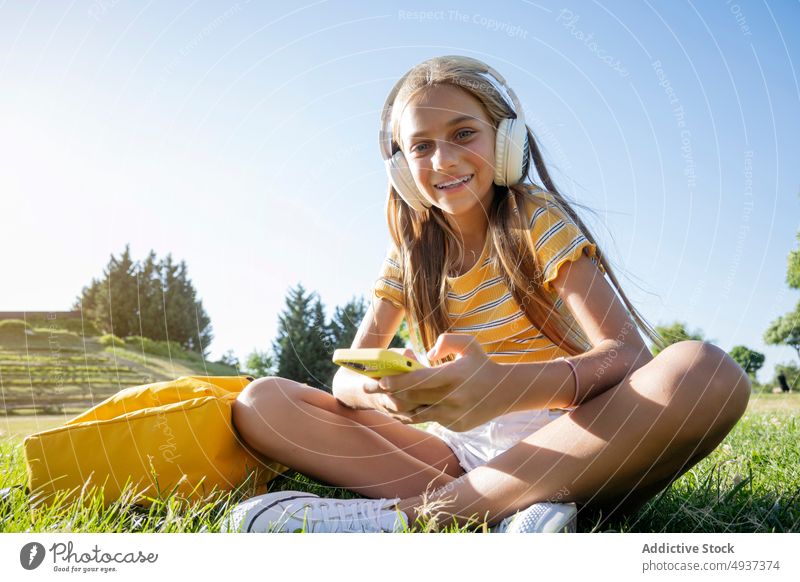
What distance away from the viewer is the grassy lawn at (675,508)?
1.15m

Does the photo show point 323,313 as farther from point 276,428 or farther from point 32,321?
point 32,321

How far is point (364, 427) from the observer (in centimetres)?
144

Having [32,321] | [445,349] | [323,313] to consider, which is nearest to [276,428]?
Answer: [323,313]

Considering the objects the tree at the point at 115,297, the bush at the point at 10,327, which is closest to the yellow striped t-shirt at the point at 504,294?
the tree at the point at 115,297

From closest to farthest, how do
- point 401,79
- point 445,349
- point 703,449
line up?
point 445,349
point 703,449
point 401,79

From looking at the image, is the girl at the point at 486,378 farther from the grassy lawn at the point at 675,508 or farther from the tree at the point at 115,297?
the tree at the point at 115,297

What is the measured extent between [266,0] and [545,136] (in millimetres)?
734

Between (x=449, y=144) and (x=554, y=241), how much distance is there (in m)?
0.30

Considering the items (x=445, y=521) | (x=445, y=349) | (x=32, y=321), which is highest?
(x=32, y=321)

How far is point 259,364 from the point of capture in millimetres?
2037

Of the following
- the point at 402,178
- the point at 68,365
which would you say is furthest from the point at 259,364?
the point at 68,365

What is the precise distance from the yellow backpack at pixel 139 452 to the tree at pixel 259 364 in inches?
14.0

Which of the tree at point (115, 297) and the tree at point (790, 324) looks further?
the tree at point (115, 297)

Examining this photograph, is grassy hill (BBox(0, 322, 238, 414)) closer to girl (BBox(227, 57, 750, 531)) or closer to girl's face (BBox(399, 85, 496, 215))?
girl (BBox(227, 57, 750, 531))
